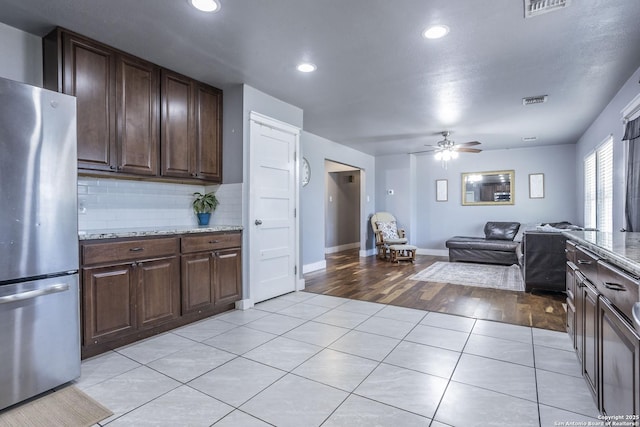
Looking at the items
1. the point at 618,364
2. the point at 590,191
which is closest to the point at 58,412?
the point at 618,364

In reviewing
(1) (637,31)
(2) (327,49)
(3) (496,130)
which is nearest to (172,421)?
→ (2) (327,49)

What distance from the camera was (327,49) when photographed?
2.81m

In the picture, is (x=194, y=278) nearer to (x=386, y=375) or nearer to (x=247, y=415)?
(x=247, y=415)

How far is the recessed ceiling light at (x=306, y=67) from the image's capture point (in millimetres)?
3109

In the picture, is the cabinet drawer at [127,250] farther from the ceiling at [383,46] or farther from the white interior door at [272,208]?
the ceiling at [383,46]

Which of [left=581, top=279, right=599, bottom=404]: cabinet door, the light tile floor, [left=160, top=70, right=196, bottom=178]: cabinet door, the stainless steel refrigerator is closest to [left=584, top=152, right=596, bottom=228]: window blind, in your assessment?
the light tile floor

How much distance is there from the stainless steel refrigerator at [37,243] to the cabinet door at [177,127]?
3.57 ft

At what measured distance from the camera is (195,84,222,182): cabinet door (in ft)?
11.5

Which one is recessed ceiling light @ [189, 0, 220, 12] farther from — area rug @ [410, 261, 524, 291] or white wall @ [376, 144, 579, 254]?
white wall @ [376, 144, 579, 254]

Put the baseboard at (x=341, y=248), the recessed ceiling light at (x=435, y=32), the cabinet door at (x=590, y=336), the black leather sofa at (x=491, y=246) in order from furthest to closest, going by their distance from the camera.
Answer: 1. the baseboard at (x=341, y=248)
2. the black leather sofa at (x=491, y=246)
3. the recessed ceiling light at (x=435, y=32)
4. the cabinet door at (x=590, y=336)

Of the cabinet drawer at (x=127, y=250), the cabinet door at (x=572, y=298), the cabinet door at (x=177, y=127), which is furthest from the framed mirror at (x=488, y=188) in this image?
the cabinet drawer at (x=127, y=250)

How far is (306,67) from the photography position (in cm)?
317

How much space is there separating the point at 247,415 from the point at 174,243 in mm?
1712

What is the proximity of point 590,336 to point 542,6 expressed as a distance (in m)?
2.06
